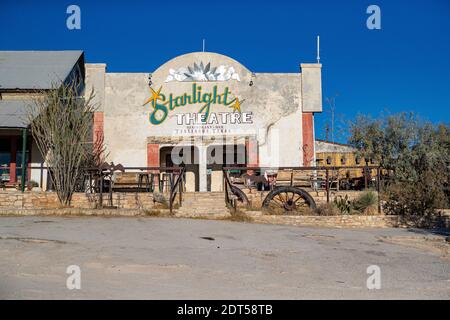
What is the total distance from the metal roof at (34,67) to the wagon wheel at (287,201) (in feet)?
32.2

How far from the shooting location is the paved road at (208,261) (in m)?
5.64

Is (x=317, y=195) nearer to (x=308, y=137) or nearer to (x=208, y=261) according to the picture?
(x=308, y=137)

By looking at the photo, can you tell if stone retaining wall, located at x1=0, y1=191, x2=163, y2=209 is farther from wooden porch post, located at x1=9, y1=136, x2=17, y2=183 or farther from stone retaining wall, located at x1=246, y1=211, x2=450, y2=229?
stone retaining wall, located at x1=246, y1=211, x2=450, y2=229

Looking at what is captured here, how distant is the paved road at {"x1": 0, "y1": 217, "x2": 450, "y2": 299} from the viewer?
5.64 m

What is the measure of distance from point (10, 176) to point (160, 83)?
7863 mm

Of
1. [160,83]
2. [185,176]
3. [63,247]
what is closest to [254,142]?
[185,176]

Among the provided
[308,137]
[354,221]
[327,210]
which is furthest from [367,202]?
[308,137]

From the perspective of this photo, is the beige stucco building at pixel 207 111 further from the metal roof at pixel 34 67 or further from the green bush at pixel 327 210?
the green bush at pixel 327 210

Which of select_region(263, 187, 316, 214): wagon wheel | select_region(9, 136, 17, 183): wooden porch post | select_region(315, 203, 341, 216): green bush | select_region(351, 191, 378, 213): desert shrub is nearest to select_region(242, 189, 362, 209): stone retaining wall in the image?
select_region(263, 187, 316, 214): wagon wheel

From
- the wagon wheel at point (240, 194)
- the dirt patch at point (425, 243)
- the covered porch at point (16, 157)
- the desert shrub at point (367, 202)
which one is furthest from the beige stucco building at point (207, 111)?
the dirt patch at point (425, 243)

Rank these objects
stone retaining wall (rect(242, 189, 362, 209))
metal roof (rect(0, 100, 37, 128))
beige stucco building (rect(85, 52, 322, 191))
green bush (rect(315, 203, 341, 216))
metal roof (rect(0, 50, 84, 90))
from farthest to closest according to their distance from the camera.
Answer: beige stucco building (rect(85, 52, 322, 191))
metal roof (rect(0, 50, 84, 90))
metal roof (rect(0, 100, 37, 128))
stone retaining wall (rect(242, 189, 362, 209))
green bush (rect(315, 203, 341, 216))

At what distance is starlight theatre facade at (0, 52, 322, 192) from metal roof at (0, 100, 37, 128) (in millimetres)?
3659

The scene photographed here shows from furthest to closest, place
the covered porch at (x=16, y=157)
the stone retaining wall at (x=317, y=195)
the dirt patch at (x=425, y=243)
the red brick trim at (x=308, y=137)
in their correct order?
the red brick trim at (x=308, y=137) < the covered porch at (x=16, y=157) < the stone retaining wall at (x=317, y=195) < the dirt patch at (x=425, y=243)

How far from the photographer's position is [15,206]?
15.4m
